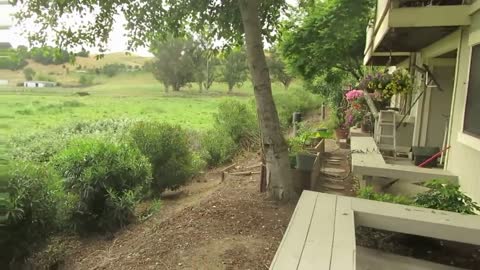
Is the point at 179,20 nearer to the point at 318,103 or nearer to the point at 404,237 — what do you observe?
the point at 404,237

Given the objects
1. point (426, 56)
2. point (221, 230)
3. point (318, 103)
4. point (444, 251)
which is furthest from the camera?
point (318, 103)

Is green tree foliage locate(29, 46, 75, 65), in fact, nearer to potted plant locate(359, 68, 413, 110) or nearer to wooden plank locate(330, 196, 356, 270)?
wooden plank locate(330, 196, 356, 270)

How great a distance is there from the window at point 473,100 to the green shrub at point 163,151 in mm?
4640

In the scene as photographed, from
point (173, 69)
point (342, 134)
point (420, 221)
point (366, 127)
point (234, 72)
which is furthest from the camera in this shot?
point (173, 69)

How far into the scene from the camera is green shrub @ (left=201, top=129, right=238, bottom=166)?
9273 mm

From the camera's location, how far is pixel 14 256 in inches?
144

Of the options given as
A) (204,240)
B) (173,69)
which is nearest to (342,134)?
(204,240)

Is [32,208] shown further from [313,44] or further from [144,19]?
[313,44]

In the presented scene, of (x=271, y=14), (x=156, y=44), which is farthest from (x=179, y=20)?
(x=271, y=14)

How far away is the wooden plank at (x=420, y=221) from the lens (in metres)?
2.57

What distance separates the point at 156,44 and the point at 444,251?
447 centimetres

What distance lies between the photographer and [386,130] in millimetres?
7188

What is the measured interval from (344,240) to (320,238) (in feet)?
0.50

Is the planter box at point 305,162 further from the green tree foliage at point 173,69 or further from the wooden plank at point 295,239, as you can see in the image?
the green tree foliage at point 173,69
